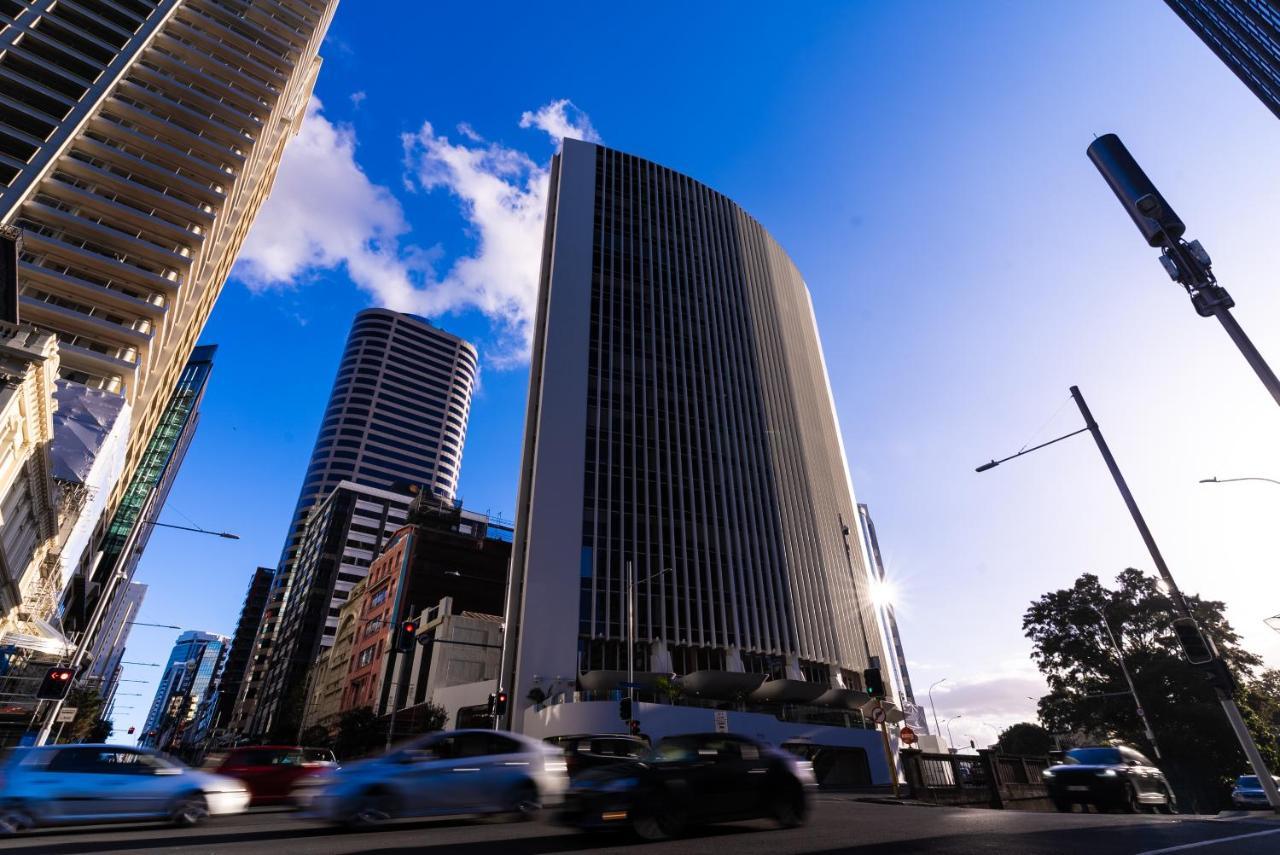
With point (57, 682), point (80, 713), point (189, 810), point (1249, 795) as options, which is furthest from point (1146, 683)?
point (80, 713)

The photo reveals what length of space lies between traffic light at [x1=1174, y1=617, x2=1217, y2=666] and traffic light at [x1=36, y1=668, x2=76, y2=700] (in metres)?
32.5

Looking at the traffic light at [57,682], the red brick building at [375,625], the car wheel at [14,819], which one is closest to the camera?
the car wheel at [14,819]

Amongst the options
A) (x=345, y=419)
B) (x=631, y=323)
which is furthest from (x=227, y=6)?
(x=345, y=419)

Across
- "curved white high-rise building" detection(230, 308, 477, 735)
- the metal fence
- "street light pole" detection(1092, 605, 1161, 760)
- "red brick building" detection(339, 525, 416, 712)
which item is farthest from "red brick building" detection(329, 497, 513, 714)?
"street light pole" detection(1092, 605, 1161, 760)

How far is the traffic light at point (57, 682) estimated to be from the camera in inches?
811

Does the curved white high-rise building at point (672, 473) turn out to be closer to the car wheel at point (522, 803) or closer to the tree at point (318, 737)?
the car wheel at point (522, 803)

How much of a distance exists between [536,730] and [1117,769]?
3168 cm

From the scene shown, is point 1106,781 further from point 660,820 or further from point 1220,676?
point 660,820

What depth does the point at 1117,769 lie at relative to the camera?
46.3ft

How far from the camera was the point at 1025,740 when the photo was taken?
2785 inches

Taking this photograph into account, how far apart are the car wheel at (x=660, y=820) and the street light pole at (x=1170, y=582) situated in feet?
36.6

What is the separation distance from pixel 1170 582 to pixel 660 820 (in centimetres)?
1321

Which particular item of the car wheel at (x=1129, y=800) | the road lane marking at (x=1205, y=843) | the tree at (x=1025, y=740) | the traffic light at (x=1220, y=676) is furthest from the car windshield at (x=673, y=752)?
the tree at (x=1025, y=740)

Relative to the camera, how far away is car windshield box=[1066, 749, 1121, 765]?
1470cm
